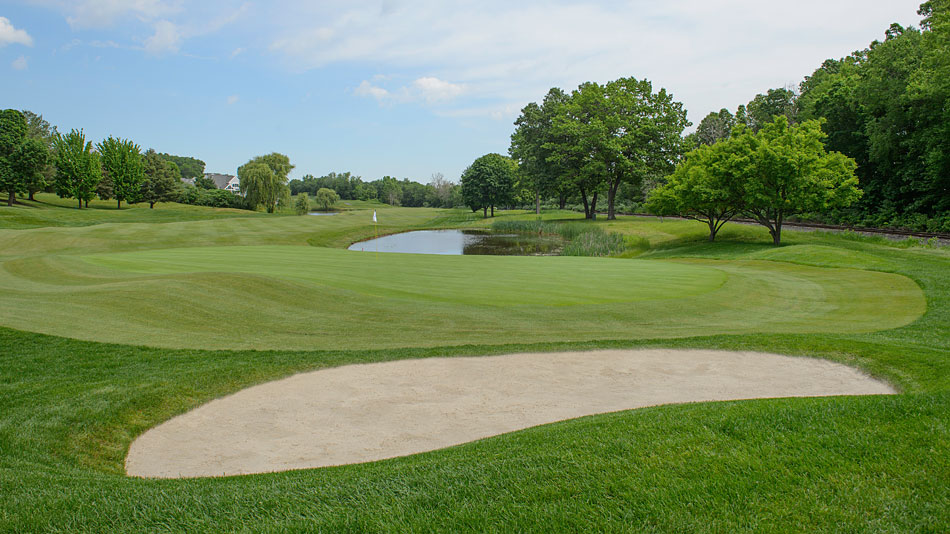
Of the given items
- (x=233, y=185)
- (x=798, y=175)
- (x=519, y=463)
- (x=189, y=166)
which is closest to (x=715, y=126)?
(x=798, y=175)

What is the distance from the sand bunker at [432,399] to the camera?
229 inches

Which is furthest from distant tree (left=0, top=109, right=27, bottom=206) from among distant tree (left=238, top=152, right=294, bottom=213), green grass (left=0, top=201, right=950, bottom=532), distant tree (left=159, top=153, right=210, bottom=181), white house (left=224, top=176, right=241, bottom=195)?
distant tree (left=159, top=153, right=210, bottom=181)

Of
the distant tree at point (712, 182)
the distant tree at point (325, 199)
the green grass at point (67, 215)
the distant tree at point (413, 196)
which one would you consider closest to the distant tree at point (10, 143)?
the green grass at point (67, 215)

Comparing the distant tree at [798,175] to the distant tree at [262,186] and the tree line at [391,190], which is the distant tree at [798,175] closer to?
the distant tree at [262,186]

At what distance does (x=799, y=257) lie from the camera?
80.7 feet

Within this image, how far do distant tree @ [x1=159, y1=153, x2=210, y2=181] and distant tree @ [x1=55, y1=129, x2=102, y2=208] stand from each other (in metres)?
109

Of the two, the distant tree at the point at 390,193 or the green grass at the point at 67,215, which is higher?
the distant tree at the point at 390,193

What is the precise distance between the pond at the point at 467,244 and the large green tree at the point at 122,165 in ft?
109

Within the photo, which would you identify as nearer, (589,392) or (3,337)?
(589,392)

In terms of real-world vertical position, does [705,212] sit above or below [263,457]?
above

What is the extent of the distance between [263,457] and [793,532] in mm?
4914

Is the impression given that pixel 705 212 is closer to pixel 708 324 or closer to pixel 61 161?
pixel 708 324

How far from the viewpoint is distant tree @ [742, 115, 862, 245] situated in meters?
28.7

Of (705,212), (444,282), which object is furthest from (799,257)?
(444,282)
